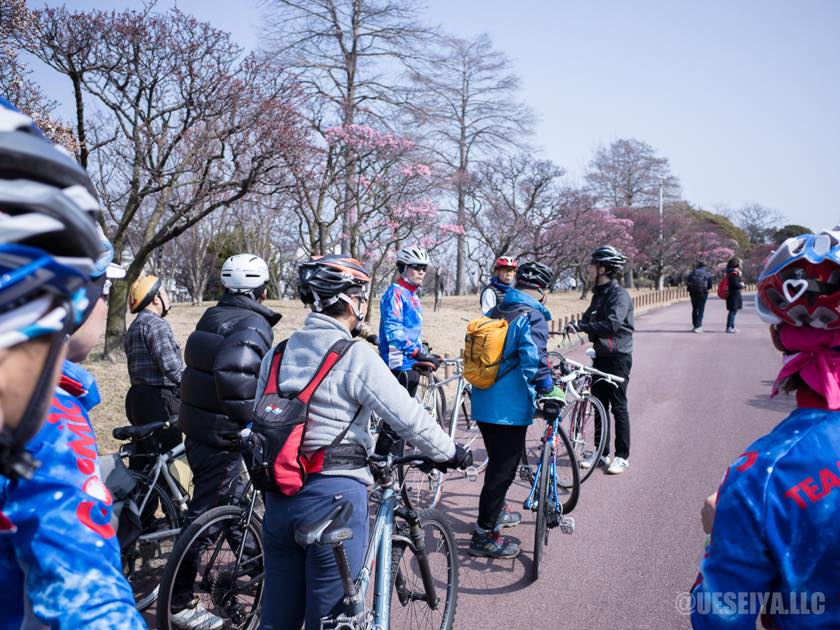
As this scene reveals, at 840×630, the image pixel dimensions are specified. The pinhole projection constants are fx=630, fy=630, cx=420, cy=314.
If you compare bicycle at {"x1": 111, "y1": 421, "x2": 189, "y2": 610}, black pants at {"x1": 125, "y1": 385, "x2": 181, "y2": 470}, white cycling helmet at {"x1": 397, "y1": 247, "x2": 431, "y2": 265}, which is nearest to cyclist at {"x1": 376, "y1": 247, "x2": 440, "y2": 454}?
white cycling helmet at {"x1": 397, "y1": 247, "x2": 431, "y2": 265}

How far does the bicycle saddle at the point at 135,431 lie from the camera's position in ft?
12.8

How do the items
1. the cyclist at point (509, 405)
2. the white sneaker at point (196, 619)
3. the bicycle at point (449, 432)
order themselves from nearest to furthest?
the white sneaker at point (196, 619), the cyclist at point (509, 405), the bicycle at point (449, 432)

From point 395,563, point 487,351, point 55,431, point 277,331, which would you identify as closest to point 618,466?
point 487,351

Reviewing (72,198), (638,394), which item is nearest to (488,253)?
(638,394)

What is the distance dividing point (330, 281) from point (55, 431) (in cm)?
177

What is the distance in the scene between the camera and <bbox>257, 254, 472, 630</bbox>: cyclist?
8.68 feet

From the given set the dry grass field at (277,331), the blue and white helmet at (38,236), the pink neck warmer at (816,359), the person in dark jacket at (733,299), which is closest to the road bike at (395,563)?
the pink neck warmer at (816,359)

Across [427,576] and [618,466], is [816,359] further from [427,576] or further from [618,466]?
[618,466]

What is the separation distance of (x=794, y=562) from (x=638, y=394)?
31.0 ft

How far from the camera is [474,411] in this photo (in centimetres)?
477

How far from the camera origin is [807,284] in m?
1.58

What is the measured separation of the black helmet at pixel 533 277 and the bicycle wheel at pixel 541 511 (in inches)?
48.7

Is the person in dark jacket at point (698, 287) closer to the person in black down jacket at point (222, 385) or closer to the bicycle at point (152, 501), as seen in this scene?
the person in black down jacket at point (222, 385)

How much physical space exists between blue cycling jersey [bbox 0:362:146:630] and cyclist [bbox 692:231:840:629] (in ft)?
4.04
